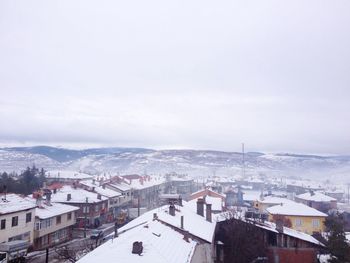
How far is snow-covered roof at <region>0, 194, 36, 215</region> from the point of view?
124 feet

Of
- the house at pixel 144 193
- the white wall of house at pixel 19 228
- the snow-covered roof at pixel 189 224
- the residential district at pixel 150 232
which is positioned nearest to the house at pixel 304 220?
the residential district at pixel 150 232

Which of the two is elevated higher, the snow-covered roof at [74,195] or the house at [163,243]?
the house at [163,243]

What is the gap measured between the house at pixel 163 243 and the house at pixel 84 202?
2873 cm

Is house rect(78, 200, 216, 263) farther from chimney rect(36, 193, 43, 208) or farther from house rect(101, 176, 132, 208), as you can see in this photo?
house rect(101, 176, 132, 208)

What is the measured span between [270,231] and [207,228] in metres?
7.38

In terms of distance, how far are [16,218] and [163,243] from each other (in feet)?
76.4

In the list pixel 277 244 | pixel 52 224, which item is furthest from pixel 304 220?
pixel 52 224

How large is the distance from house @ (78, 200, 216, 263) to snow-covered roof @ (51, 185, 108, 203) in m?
29.5

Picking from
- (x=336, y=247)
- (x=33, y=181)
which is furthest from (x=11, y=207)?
(x=33, y=181)

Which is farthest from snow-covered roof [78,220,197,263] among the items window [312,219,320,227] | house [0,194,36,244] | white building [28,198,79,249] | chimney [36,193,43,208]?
window [312,219,320,227]

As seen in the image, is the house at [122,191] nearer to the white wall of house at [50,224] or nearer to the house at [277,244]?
the white wall of house at [50,224]

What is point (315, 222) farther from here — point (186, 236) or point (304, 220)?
point (186, 236)

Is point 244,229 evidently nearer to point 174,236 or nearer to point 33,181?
point 174,236

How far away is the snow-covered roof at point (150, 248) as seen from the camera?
18.2 m
